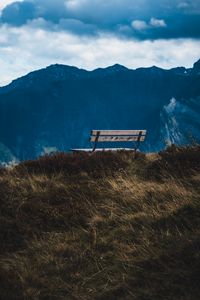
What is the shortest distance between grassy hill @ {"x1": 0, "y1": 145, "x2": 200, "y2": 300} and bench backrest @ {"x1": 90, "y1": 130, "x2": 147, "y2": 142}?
25.2 feet

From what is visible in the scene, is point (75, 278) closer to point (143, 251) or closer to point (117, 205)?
point (143, 251)

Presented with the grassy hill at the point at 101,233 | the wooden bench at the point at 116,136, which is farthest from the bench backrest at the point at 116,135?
the grassy hill at the point at 101,233

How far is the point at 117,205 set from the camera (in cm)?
798

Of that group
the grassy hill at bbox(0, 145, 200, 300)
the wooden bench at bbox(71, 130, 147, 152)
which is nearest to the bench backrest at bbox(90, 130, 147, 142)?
the wooden bench at bbox(71, 130, 147, 152)

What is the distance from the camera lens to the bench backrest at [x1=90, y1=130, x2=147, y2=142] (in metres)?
18.4

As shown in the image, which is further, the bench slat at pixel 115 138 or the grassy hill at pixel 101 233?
the bench slat at pixel 115 138

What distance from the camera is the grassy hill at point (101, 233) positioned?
538 cm

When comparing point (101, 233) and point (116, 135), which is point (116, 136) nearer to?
point (116, 135)

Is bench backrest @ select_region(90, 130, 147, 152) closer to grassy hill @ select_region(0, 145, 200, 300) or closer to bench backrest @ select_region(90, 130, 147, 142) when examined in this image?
bench backrest @ select_region(90, 130, 147, 142)

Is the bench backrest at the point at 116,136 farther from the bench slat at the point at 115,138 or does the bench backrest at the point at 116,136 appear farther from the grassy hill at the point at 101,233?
the grassy hill at the point at 101,233

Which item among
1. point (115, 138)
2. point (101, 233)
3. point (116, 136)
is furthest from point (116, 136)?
point (101, 233)

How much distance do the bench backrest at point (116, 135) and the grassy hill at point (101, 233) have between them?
25.2ft

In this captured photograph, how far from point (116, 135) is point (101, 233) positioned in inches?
485

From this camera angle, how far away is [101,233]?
695 centimetres
